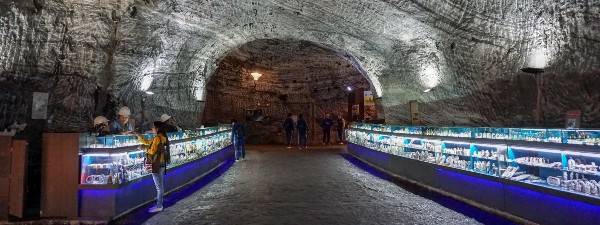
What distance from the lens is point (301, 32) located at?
44.6ft

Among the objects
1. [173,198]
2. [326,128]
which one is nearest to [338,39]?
[326,128]

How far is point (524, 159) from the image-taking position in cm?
564

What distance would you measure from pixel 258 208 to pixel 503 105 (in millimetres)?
6861

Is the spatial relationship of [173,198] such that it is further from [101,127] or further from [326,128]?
[326,128]

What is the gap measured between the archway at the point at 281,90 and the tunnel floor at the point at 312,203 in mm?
11693

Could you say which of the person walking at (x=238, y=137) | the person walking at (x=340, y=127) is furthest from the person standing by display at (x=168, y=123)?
the person walking at (x=340, y=127)

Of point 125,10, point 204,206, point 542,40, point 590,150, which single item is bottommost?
point 204,206

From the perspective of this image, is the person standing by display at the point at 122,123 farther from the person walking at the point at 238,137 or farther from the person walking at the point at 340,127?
the person walking at the point at 340,127

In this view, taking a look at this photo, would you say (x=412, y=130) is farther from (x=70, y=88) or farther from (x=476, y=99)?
(x=70, y=88)

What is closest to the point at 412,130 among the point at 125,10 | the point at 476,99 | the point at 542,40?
the point at 476,99

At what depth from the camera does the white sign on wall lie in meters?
7.55

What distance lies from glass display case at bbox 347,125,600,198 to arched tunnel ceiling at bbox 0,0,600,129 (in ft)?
9.99

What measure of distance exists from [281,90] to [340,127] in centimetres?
383

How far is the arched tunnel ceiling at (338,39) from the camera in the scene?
8.04 meters
